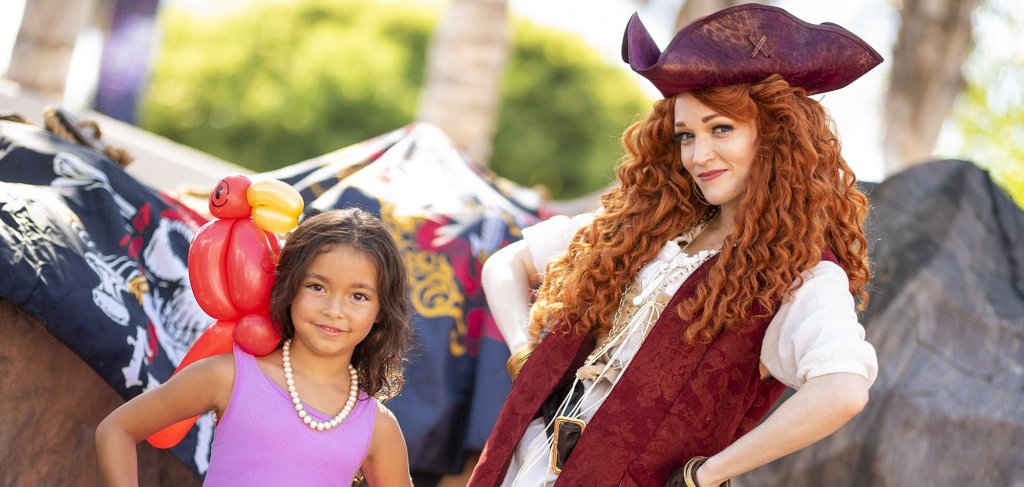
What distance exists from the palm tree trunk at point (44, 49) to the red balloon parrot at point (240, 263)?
4.10 m

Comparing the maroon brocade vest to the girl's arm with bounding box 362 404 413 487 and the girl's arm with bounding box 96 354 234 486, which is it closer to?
the girl's arm with bounding box 362 404 413 487

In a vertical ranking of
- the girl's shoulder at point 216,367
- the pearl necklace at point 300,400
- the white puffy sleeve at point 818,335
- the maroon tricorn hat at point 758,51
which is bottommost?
the pearl necklace at point 300,400

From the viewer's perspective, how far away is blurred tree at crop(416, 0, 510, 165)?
7160 millimetres

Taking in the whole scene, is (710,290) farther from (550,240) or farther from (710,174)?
(550,240)

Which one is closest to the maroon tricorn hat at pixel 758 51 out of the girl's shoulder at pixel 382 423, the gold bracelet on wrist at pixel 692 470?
the gold bracelet on wrist at pixel 692 470

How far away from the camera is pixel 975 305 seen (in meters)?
3.98

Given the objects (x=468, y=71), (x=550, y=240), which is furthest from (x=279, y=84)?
(x=550, y=240)

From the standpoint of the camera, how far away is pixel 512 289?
10.2 ft

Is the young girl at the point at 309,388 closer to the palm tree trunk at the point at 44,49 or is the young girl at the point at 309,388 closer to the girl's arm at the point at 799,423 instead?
the girl's arm at the point at 799,423

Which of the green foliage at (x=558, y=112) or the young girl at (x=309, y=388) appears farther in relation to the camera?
the green foliage at (x=558, y=112)

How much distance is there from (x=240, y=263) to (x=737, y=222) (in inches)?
44.9

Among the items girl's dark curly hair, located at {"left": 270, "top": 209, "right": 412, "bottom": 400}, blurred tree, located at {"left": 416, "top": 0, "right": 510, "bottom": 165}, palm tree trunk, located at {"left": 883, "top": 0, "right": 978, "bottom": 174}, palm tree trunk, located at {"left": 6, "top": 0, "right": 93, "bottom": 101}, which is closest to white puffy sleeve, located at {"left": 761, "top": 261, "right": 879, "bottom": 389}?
girl's dark curly hair, located at {"left": 270, "top": 209, "right": 412, "bottom": 400}

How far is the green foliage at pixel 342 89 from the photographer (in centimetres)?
1650

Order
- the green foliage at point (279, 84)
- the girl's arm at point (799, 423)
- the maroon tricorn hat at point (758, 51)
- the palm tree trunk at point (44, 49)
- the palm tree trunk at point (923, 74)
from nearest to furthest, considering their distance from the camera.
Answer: the girl's arm at point (799, 423), the maroon tricorn hat at point (758, 51), the palm tree trunk at point (44, 49), the palm tree trunk at point (923, 74), the green foliage at point (279, 84)
